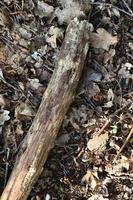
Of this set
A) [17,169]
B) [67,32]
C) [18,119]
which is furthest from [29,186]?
[67,32]

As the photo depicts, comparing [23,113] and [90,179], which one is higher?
[23,113]

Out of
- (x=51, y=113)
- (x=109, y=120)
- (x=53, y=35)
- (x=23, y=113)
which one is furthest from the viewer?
(x=53, y=35)

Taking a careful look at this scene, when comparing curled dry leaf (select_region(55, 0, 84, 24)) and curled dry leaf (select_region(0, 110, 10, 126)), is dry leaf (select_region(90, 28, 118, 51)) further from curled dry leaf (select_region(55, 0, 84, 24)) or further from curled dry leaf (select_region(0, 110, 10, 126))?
curled dry leaf (select_region(0, 110, 10, 126))

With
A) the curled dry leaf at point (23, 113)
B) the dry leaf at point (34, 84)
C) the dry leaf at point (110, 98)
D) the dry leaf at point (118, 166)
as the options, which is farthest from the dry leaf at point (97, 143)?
the dry leaf at point (34, 84)

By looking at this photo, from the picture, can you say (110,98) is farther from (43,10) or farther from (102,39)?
(43,10)

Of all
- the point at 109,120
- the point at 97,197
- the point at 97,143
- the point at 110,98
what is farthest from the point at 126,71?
the point at 97,197

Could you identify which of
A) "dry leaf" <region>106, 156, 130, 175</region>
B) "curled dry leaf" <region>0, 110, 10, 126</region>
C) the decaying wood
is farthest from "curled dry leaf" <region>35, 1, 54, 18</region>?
"dry leaf" <region>106, 156, 130, 175</region>
